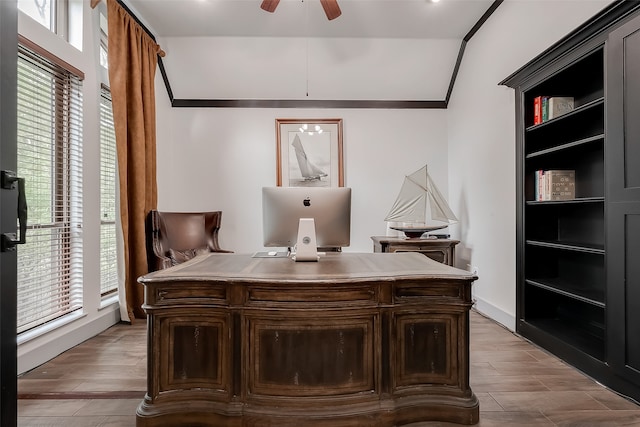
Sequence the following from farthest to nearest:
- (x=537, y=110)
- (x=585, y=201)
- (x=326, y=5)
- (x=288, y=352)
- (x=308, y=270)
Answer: (x=537, y=110), (x=326, y=5), (x=585, y=201), (x=308, y=270), (x=288, y=352)

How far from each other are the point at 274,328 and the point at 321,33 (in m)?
3.45

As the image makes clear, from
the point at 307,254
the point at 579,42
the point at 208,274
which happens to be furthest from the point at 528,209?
the point at 208,274

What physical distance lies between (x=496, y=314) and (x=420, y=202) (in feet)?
4.33

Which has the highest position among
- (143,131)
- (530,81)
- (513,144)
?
(530,81)

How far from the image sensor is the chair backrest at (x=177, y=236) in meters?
3.52

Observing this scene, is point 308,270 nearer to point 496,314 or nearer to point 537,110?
point 537,110

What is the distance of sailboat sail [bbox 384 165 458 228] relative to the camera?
3.75 m

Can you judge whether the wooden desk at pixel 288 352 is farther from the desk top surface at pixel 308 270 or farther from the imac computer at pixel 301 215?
the imac computer at pixel 301 215

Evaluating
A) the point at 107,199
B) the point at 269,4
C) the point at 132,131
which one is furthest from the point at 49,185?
the point at 269,4

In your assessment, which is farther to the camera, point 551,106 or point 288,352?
point 551,106

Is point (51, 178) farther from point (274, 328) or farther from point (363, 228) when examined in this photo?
point (363, 228)

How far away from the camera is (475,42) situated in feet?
12.6

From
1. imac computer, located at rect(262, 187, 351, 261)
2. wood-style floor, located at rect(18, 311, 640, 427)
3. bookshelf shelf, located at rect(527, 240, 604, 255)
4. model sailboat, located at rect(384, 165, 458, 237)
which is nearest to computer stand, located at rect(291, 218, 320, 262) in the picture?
imac computer, located at rect(262, 187, 351, 261)

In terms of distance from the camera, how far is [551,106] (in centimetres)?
268
